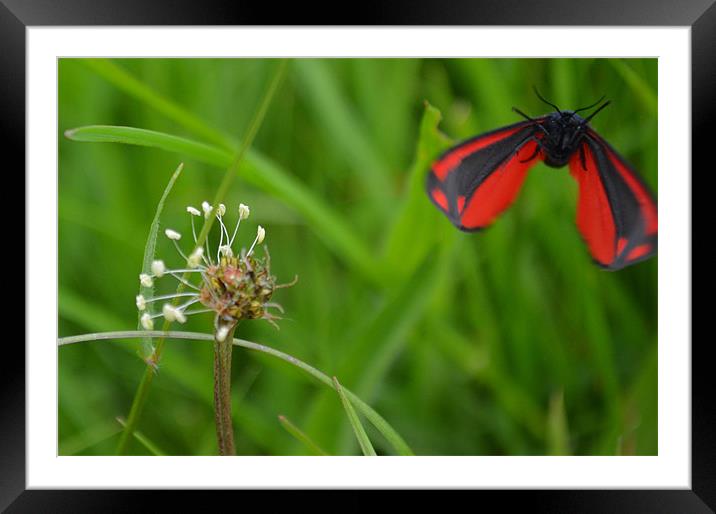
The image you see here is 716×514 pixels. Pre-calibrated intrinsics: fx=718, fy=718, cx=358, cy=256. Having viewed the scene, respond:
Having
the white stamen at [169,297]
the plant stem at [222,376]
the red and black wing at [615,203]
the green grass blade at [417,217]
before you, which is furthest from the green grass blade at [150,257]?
the red and black wing at [615,203]

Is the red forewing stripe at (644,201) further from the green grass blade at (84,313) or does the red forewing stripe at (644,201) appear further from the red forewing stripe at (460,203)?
the green grass blade at (84,313)

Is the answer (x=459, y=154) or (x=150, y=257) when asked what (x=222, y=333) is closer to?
(x=150, y=257)

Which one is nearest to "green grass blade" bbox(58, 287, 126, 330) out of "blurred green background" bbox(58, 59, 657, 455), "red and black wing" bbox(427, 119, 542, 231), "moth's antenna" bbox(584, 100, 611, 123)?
"blurred green background" bbox(58, 59, 657, 455)

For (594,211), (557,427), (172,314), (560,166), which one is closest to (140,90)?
(172,314)

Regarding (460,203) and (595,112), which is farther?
(595,112)

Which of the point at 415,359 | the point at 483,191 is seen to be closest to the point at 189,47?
the point at 483,191

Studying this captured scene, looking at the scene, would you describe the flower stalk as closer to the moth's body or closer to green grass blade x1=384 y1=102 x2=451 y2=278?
green grass blade x1=384 y1=102 x2=451 y2=278
